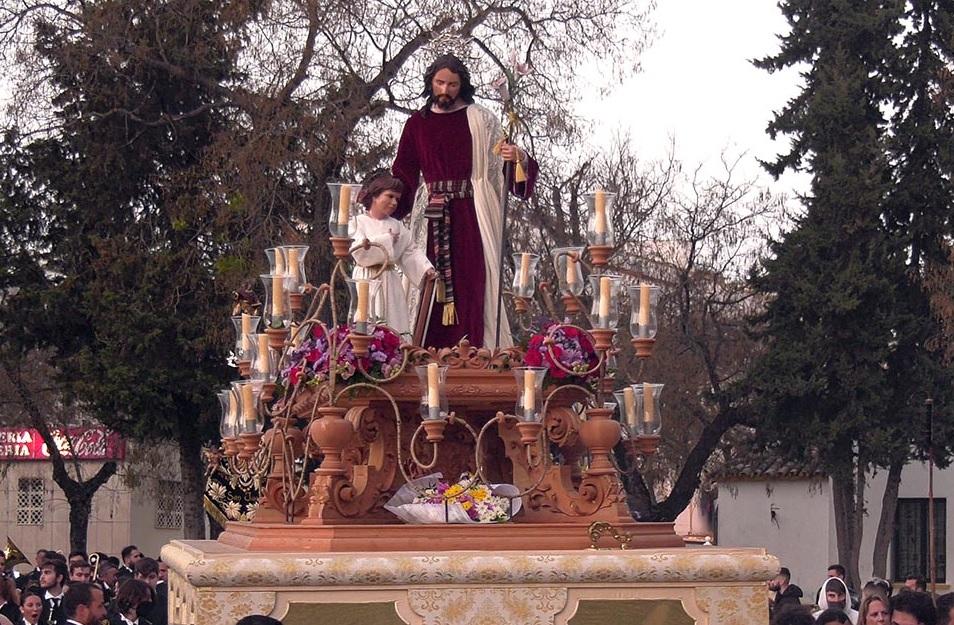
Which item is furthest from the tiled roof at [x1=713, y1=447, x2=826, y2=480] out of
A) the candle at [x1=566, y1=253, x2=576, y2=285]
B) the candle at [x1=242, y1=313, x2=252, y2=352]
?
the candle at [x1=566, y1=253, x2=576, y2=285]

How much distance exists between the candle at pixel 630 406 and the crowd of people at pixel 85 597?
3.04 m

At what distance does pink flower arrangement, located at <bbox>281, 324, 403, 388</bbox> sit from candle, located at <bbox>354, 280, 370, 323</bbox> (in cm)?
24

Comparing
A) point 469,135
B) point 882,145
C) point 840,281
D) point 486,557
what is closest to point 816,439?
point 840,281

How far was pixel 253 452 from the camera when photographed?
9.88 metres

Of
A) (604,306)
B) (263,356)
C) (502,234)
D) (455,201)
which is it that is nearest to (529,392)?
(604,306)

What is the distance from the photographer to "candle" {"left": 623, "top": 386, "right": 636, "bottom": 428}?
9461 millimetres

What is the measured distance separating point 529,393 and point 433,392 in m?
0.45

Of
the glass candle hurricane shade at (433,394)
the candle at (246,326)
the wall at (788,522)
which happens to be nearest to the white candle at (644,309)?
the glass candle hurricane shade at (433,394)

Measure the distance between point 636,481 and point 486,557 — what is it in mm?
20318

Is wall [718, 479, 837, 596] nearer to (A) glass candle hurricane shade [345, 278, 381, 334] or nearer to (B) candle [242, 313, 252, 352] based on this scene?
(B) candle [242, 313, 252, 352]

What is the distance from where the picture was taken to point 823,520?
33.1 meters

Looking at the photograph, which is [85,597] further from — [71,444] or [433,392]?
[71,444]

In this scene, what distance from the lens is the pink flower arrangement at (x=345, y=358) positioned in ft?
29.3

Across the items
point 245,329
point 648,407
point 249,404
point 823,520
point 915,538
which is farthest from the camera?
point 915,538
